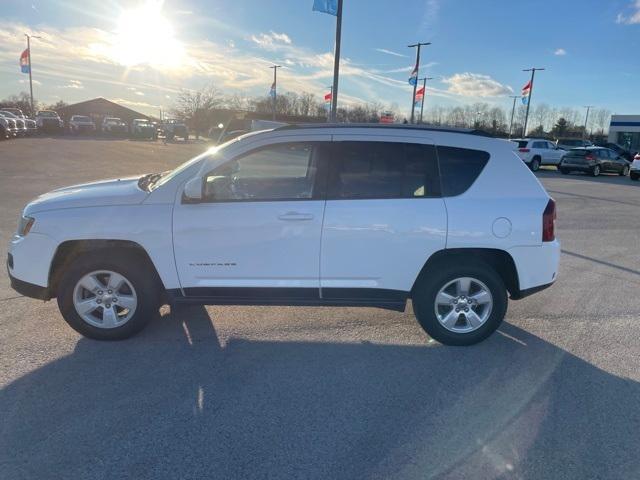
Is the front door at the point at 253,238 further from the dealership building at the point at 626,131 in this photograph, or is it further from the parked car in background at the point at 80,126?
the dealership building at the point at 626,131

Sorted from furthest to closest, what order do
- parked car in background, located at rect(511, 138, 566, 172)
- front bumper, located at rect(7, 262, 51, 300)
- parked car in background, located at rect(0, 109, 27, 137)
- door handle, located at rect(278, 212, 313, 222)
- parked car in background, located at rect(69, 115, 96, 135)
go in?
parked car in background, located at rect(69, 115, 96, 135) → parked car in background, located at rect(0, 109, 27, 137) → parked car in background, located at rect(511, 138, 566, 172) → front bumper, located at rect(7, 262, 51, 300) → door handle, located at rect(278, 212, 313, 222)

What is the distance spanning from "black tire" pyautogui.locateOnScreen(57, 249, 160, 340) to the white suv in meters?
0.01

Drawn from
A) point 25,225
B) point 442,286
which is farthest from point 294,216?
point 25,225

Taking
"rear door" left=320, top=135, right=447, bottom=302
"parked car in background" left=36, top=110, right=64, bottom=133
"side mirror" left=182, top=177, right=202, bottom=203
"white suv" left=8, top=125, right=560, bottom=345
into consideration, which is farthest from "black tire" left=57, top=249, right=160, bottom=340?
"parked car in background" left=36, top=110, right=64, bottom=133

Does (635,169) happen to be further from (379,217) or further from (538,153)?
(379,217)

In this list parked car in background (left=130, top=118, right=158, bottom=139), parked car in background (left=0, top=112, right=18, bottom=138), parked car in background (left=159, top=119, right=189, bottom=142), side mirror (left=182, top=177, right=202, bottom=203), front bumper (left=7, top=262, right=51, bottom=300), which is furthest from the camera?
Answer: parked car in background (left=159, top=119, right=189, bottom=142)

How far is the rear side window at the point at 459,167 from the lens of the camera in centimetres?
404

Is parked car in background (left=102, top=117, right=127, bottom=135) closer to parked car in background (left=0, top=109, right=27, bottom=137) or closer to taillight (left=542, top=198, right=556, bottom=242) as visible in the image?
parked car in background (left=0, top=109, right=27, bottom=137)

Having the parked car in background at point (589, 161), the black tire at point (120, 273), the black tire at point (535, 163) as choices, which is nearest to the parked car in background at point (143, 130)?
the black tire at point (535, 163)

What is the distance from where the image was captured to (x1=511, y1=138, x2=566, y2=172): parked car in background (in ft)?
93.1

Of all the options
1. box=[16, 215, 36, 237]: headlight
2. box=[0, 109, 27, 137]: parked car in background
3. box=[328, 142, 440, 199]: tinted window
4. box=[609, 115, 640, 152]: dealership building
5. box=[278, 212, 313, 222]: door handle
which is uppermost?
box=[609, 115, 640, 152]: dealership building

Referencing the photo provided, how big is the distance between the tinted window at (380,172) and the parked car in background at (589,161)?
82.3 ft

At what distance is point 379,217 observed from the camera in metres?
3.92

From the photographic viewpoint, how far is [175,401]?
10.7 feet
